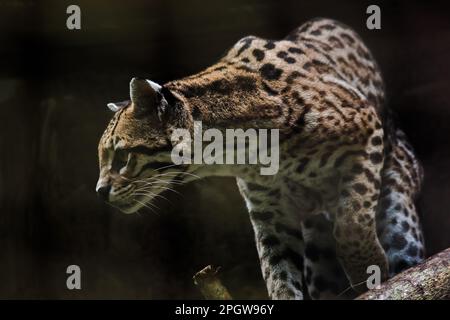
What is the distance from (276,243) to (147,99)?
1.16 meters

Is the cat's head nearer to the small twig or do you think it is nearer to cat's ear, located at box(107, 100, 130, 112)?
cat's ear, located at box(107, 100, 130, 112)

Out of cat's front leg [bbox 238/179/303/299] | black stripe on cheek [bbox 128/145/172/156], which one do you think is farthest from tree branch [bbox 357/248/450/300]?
black stripe on cheek [bbox 128/145/172/156]

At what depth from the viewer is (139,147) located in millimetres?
3689

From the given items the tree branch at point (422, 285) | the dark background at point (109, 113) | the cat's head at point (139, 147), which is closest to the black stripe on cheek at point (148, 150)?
the cat's head at point (139, 147)

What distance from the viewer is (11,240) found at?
4387 mm

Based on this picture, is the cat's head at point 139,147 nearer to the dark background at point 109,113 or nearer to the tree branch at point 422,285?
the dark background at point 109,113

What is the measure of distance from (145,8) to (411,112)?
5.70ft

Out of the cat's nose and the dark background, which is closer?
the cat's nose

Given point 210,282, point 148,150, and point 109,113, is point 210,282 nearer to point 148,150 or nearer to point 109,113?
point 148,150

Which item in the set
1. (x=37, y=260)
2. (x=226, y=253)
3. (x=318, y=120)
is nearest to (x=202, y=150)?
(x=318, y=120)

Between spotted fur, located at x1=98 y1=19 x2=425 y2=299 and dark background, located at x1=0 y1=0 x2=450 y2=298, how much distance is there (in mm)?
262

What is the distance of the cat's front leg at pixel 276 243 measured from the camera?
4176mm

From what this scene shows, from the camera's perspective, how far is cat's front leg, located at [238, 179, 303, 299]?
13.7 feet
